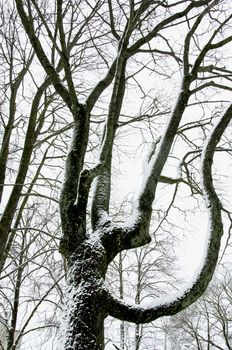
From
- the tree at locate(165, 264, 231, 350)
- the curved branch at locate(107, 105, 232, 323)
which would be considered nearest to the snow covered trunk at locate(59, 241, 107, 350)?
the curved branch at locate(107, 105, 232, 323)

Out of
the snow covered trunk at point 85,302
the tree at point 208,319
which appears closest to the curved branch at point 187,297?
the snow covered trunk at point 85,302

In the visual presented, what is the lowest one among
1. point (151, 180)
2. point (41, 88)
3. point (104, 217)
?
point (104, 217)

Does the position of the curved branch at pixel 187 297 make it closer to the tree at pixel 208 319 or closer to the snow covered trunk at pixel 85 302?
the snow covered trunk at pixel 85 302

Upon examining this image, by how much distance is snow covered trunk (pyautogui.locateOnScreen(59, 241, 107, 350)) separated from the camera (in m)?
1.92

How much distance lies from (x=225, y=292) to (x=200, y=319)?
260 cm

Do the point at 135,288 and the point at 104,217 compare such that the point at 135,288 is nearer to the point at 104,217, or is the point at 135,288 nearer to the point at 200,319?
the point at 200,319

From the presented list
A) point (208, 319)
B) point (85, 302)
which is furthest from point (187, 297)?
point (208, 319)

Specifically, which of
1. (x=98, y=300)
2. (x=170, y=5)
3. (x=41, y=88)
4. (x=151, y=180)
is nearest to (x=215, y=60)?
(x=170, y=5)

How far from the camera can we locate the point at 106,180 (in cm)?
296

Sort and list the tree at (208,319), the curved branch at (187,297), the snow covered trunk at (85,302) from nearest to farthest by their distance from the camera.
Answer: the snow covered trunk at (85,302)
the curved branch at (187,297)
the tree at (208,319)

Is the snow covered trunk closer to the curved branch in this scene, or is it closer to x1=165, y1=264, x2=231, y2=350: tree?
the curved branch

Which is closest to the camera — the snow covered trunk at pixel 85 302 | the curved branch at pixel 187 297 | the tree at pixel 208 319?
the snow covered trunk at pixel 85 302

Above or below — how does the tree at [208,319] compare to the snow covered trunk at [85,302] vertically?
above

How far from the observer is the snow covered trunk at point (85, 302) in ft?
6.29
